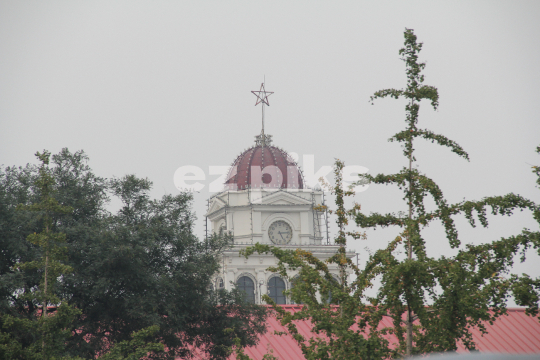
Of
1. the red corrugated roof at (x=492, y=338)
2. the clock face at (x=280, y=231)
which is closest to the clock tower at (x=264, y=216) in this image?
the clock face at (x=280, y=231)

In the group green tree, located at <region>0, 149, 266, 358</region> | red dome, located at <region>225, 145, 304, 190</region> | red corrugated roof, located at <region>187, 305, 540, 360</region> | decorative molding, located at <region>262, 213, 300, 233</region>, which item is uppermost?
red dome, located at <region>225, 145, 304, 190</region>

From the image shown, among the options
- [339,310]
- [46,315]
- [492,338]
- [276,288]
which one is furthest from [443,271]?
[276,288]

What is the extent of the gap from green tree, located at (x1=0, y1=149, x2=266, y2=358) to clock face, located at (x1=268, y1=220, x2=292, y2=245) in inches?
1724

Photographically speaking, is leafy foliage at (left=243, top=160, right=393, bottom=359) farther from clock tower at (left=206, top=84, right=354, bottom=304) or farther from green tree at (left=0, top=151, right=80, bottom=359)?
clock tower at (left=206, top=84, right=354, bottom=304)

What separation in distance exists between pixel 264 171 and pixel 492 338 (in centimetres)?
4798

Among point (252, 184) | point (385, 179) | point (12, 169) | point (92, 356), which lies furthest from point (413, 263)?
point (252, 184)

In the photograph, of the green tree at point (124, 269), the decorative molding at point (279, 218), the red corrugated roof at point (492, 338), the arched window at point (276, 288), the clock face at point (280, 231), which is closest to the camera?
the green tree at point (124, 269)

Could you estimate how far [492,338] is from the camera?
31125 mm

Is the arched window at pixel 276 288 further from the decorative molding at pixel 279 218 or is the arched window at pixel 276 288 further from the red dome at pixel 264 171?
the red dome at pixel 264 171

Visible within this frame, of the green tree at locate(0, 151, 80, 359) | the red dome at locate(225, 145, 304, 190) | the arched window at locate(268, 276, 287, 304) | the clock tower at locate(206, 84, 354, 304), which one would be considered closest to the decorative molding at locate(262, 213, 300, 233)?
the clock tower at locate(206, 84, 354, 304)

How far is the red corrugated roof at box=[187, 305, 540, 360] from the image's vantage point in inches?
1141

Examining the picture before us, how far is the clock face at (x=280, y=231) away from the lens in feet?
239

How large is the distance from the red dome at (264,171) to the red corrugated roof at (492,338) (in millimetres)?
44990

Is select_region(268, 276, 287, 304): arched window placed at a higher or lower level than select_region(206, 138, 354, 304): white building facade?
lower
